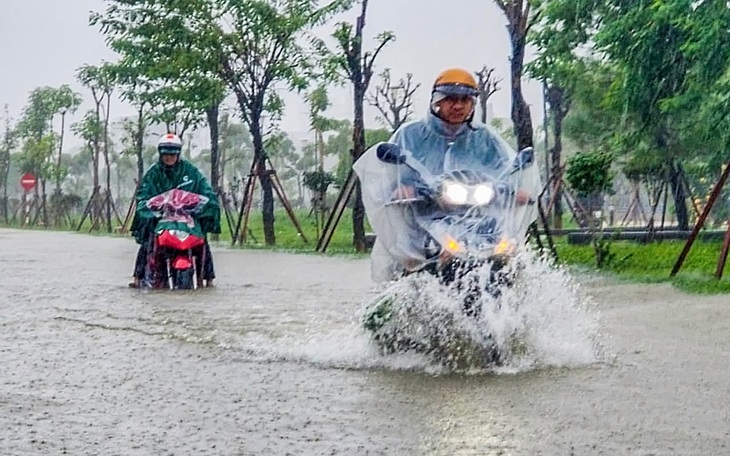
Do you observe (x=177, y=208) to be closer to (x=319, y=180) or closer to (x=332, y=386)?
(x=332, y=386)

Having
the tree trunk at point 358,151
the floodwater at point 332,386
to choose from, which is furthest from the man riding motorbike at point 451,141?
the tree trunk at point 358,151

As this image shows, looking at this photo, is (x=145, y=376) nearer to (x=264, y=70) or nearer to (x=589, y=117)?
(x=264, y=70)

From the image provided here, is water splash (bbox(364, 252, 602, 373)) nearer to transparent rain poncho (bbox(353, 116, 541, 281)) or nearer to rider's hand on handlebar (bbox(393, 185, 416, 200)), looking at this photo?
transparent rain poncho (bbox(353, 116, 541, 281))

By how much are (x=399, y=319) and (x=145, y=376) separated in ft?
4.74

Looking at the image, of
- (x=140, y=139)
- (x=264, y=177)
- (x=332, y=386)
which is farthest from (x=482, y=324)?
(x=140, y=139)

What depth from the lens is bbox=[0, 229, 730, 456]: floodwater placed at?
15.8ft

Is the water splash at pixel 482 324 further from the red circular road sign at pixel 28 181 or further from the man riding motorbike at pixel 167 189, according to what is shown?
the red circular road sign at pixel 28 181

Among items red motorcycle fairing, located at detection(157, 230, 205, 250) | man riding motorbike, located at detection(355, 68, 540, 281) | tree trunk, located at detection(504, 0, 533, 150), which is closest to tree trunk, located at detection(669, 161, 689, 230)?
tree trunk, located at detection(504, 0, 533, 150)

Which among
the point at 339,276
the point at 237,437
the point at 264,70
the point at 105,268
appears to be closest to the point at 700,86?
the point at 339,276

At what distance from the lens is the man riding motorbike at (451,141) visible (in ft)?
24.3

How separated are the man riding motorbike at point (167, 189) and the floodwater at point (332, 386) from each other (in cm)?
242

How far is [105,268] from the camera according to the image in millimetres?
17719

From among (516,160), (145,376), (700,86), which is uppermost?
(700,86)

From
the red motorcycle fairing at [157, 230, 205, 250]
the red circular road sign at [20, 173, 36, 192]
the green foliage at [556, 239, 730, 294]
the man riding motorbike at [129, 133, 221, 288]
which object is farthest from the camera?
the red circular road sign at [20, 173, 36, 192]
